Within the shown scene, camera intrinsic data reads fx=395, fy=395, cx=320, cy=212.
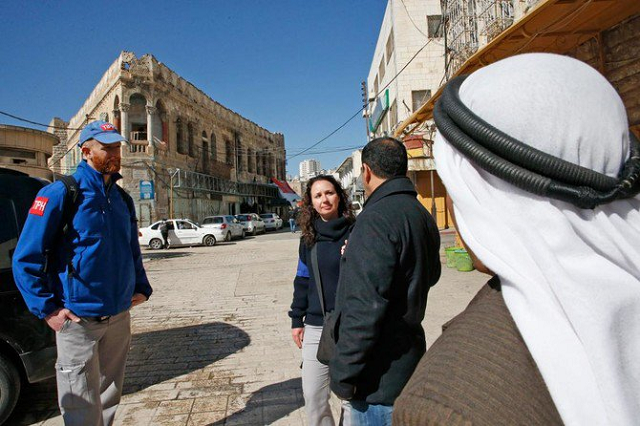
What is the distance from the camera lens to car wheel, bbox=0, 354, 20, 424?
315 cm

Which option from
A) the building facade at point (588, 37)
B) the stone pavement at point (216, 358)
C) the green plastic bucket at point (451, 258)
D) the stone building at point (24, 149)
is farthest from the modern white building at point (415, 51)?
the stone building at point (24, 149)

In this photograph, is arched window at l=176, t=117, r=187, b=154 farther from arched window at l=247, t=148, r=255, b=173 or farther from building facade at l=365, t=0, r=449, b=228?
building facade at l=365, t=0, r=449, b=228

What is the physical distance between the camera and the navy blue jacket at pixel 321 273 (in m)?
2.60

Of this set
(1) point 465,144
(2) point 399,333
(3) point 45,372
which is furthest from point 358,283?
(3) point 45,372

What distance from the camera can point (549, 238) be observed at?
0.69 m

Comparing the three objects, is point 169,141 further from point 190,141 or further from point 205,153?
point 205,153

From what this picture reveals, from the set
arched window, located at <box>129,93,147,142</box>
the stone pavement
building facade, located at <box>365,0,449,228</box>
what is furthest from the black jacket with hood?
arched window, located at <box>129,93,147,142</box>

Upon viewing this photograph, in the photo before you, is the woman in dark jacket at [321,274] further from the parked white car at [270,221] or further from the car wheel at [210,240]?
the parked white car at [270,221]

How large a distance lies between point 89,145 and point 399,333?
90.8 inches

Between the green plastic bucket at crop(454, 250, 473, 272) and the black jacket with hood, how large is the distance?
800 cm

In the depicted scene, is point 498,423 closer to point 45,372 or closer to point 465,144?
point 465,144

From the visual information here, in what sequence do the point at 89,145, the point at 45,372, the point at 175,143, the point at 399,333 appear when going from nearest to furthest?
the point at 399,333 → the point at 89,145 → the point at 45,372 → the point at 175,143

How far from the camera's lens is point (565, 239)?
26.5 inches

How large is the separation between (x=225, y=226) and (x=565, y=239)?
2358cm
